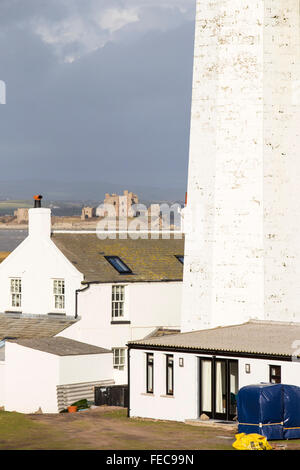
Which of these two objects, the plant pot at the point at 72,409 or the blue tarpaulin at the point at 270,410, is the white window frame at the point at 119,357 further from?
the blue tarpaulin at the point at 270,410

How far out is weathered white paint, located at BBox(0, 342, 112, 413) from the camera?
46.2m

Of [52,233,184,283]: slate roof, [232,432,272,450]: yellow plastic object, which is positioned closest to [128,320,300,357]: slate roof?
[232,432,272,450]: yellow plastic object

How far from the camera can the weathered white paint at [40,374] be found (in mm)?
46156

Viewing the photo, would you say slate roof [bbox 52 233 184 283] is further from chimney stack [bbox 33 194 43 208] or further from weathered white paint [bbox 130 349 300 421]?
weathered white paint [bbox 130 349 300 421]

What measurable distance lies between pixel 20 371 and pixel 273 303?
474 inches

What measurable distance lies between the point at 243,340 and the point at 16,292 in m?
19.1

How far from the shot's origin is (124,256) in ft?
189

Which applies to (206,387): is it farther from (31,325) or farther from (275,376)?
(31,325)

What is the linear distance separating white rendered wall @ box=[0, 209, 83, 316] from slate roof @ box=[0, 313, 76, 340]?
16.5 inches

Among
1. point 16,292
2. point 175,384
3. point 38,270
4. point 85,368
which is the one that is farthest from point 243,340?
point 16,292

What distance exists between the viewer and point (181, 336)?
42.2m

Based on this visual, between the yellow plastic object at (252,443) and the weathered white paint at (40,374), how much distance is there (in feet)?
50.3

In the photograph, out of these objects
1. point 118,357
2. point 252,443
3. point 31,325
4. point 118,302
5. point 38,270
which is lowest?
point 252,443
